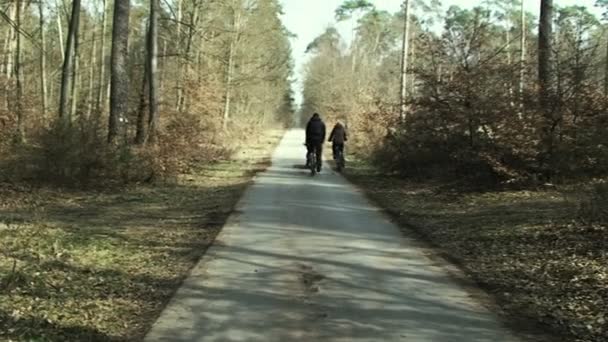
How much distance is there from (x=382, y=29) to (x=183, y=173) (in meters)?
54.4

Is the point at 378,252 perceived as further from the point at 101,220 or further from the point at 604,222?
the point at 101,220

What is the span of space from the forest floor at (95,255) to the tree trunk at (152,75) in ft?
11.0

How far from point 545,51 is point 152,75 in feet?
38.3

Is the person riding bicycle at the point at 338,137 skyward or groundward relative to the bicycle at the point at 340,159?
skyward

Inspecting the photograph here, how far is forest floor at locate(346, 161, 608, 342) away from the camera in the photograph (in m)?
6.62

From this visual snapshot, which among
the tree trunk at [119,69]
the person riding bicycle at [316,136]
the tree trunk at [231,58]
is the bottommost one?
the person riding bicycle at [316,136]

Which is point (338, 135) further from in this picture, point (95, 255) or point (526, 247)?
point (95, 255)

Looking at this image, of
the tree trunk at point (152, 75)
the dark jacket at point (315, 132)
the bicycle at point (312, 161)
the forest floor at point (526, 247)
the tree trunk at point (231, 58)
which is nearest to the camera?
the forest floor at point (526, 247)

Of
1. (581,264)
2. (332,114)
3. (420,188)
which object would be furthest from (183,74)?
(581,264)

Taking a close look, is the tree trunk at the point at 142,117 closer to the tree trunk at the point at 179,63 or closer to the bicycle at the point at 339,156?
the tree trunk at the point at 179,63

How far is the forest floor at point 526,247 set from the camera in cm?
662

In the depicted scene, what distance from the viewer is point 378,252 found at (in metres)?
9.52

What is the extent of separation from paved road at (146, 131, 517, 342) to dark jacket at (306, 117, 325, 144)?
10264mm

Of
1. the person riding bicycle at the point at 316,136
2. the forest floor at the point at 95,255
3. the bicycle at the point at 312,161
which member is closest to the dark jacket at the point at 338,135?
the person riding bicycle at the point at 316,136
